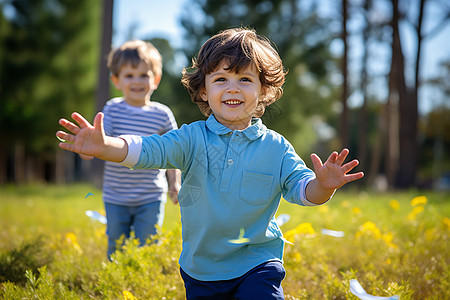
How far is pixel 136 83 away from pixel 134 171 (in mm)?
738

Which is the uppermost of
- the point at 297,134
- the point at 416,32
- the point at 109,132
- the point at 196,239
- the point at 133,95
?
the point at 416,32

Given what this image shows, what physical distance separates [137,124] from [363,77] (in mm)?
19113

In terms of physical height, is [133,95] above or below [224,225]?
above

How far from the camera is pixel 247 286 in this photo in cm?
214

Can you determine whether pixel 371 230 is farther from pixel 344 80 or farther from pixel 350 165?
pixel 344 80

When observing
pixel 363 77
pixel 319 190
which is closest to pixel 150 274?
pixel 319 190

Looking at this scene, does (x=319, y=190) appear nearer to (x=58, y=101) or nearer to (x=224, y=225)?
(x=224, y=225)

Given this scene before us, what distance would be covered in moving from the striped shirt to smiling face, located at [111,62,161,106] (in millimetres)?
66

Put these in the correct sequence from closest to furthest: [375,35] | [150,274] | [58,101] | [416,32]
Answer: [150,274]
[416,32]
[375,35]
[58,101]

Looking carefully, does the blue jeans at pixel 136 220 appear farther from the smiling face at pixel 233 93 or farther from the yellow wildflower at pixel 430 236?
the yellow wildflower at pixel 430 236

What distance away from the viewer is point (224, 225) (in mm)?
2225

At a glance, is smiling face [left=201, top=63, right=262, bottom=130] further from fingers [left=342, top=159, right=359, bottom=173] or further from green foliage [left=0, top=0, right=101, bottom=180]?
green foliage [left=0, top=0, right=101, bottom=180]

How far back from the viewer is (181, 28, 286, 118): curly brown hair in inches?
92.4

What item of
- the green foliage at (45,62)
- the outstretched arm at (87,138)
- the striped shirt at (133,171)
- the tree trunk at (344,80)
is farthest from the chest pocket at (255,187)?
the green foliage at (45,62)
